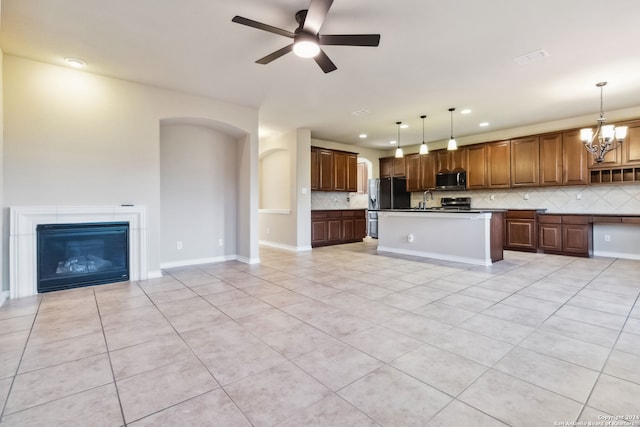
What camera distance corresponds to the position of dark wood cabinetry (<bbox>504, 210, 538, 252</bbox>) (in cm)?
604

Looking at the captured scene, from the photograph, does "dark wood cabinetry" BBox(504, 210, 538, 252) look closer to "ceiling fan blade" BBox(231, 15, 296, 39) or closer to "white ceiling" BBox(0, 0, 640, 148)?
"white ceiling" BBox(0, 0, 640, 148)

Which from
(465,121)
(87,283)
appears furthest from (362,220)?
(87,283)

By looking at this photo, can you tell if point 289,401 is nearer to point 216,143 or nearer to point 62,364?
point 62,364

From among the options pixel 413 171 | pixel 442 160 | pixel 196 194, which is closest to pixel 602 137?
pixel 442 160

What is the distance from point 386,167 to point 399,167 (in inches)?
18.7

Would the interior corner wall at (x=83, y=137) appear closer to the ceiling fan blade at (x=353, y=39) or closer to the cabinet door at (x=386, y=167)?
the ceiling fan blade at (x=353, y=39)

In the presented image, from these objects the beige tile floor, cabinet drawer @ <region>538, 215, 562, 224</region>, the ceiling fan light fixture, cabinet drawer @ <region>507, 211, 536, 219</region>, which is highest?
the ceiling fan light fixture

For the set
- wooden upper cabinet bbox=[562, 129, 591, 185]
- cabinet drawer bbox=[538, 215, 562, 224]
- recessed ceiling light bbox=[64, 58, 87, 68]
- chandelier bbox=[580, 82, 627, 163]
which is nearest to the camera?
recessed ceiling light bbox=[64, 58, 87, 68]

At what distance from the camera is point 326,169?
7410mm

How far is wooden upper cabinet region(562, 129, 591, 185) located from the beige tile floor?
2.67 metres

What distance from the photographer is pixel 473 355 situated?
203cm

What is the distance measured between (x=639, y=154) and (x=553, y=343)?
5093 millimetres

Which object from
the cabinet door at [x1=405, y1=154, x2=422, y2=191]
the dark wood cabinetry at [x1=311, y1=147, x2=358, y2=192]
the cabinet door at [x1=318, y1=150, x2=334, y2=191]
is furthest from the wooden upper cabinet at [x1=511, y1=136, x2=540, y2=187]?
the cabinet door at [x1=318, y1=150, x2=334, y2=191]

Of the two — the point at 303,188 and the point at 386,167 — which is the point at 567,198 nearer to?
the point at 386,167
